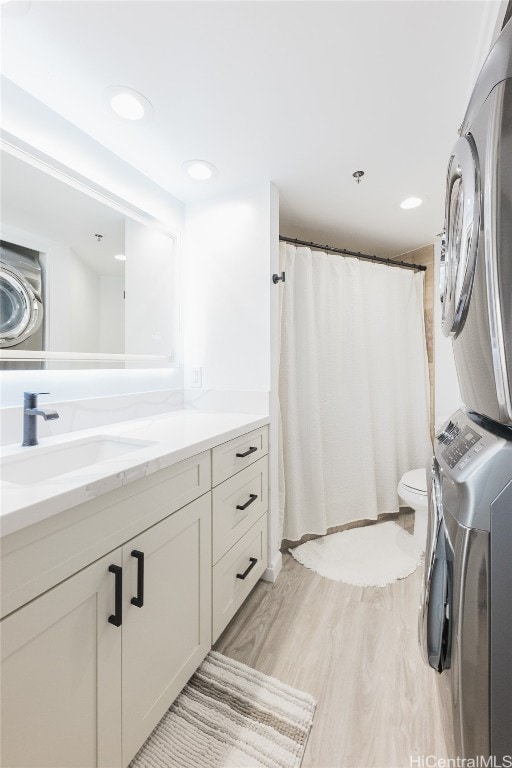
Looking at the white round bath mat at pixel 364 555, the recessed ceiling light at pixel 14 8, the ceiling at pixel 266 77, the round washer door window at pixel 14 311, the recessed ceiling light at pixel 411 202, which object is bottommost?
the white round bath mat at pixel 364 555

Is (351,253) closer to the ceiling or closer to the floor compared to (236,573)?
closer to the ceiling

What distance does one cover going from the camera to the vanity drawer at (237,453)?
48.0 inches

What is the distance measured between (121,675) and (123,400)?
104cm

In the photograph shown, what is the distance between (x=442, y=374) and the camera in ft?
8.25

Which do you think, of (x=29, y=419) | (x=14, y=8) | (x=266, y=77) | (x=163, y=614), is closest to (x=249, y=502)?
(x=163, y=614)

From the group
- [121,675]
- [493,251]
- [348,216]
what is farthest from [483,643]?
[348,216]

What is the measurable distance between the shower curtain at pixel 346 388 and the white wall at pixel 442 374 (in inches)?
4.9

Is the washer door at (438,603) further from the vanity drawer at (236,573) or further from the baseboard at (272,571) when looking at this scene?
the baseboard at (272,571)

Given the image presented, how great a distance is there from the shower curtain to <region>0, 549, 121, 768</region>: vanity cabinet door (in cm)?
131

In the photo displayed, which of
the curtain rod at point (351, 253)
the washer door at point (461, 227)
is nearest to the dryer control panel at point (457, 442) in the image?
the washer door at point (461, 227)

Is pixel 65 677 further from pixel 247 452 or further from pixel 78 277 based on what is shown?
pixel 78 277

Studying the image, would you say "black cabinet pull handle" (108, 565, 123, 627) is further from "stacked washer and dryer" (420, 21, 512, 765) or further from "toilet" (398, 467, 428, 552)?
"toilet" (398, 467, 428, 552)

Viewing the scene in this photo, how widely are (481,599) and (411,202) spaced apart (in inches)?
83.4

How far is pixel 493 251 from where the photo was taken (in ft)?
1.90
